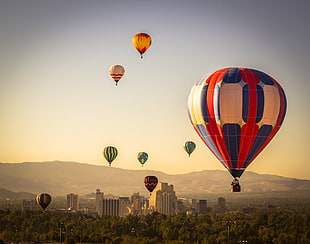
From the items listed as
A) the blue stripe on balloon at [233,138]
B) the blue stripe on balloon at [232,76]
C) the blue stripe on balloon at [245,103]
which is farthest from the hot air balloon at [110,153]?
the blue stripe on balloon at [245,103]

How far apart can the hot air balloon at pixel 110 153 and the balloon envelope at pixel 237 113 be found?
58.9 meters

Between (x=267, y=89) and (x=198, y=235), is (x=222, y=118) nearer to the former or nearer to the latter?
(x=267, y=89)

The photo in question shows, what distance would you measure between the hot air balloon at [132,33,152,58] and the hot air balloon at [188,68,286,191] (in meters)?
22.1

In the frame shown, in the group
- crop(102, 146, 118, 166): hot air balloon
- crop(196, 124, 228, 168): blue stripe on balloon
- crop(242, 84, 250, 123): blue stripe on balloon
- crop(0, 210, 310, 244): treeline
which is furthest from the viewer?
crop(0, 210, 310, 244): treeline

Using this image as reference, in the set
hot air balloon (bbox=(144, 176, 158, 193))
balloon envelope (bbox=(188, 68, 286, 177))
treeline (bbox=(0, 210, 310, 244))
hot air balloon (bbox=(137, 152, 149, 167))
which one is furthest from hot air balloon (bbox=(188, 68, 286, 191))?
hot air balloon (bbox=(144, 176, 158, 193))

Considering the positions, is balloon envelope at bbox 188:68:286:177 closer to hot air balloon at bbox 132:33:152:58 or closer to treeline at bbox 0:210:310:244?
hot air balloon at bbox 132:33:152:58

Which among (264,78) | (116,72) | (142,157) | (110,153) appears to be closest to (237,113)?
(264,78)

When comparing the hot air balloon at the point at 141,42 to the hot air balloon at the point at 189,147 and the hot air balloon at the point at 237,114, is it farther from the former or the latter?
the hot air balloon at the point at 189,147

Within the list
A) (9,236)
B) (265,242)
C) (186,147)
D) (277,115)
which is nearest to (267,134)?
(277,115)

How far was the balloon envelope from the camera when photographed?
60.9 m

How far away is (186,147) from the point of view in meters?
117

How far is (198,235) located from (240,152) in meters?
74.5

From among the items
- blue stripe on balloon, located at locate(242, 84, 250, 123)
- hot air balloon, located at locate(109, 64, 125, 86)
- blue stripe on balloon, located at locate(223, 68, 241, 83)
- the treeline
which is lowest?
the treeline

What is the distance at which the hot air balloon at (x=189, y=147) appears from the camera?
117 m
